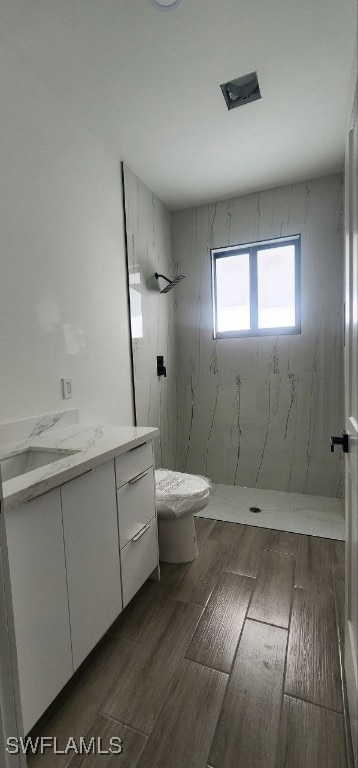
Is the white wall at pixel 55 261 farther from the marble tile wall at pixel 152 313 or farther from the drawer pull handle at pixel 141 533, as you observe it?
the drawer pull handle at pixel 141 533

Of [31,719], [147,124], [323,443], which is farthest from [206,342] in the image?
[31,719]

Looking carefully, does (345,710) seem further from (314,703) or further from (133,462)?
(133,462)

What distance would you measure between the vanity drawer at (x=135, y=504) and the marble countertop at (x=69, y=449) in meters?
0.18

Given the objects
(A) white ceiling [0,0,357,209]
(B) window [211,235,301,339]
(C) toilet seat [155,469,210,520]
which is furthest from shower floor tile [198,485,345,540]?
(A) white ceiling [0,0,357,209]

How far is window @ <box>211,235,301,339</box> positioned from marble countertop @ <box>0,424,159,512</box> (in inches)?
62.9

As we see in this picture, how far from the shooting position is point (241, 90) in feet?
5.37

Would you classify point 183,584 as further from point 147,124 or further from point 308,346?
point 147,124

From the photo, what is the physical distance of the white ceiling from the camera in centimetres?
126

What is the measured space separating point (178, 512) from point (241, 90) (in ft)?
7.23

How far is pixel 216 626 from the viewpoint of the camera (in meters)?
1.41

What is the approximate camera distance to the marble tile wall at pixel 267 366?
2.49 metres

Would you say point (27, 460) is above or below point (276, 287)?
below

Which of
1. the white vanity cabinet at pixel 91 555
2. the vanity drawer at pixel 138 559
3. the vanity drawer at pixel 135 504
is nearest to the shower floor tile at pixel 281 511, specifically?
the vanity drawer at pixel 138 559

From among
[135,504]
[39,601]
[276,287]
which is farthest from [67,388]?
[276,287]
